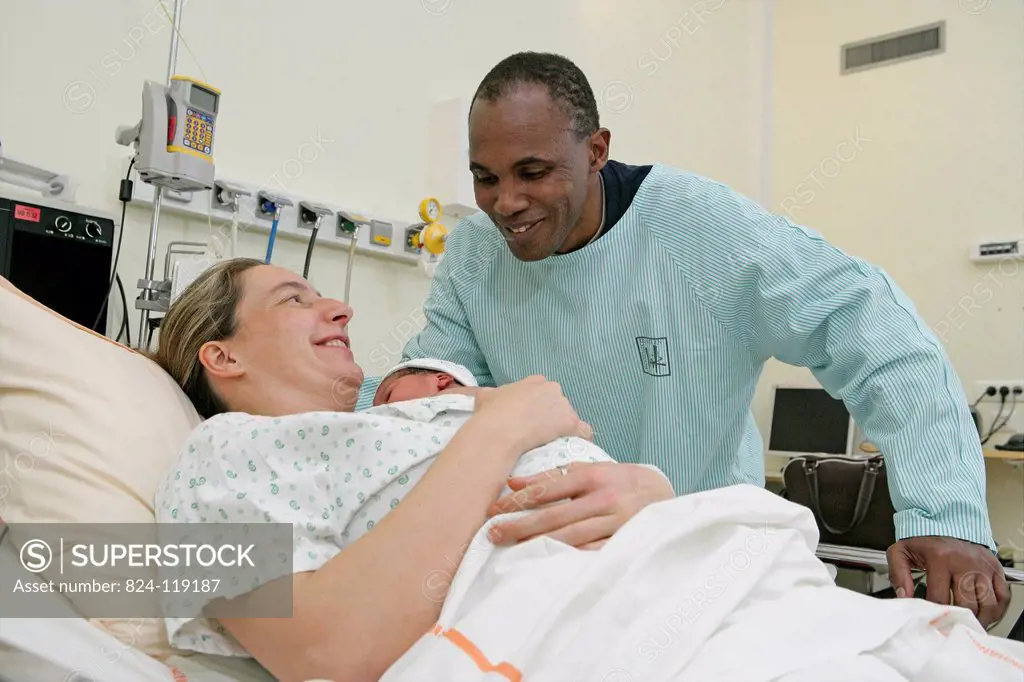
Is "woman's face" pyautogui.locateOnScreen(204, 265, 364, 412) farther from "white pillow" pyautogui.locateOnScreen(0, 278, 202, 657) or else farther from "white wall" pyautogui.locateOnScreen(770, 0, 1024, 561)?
"white wall" pyautogui.locateOnScreen(770, 0, 1024, 561)

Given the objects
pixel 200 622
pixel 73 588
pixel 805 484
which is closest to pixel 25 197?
pixel 73 588

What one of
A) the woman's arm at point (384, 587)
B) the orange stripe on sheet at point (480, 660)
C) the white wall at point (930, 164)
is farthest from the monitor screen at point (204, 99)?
the white wall at point (930, 164)

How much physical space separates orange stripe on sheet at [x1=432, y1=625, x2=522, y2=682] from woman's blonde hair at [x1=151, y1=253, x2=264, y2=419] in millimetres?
723

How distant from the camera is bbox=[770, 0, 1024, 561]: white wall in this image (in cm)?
431

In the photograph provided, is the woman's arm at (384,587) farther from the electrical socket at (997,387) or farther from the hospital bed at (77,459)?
the electrical socket at (997,387)

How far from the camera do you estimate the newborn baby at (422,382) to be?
1.46 m

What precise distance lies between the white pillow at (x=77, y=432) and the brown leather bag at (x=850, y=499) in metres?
2.65

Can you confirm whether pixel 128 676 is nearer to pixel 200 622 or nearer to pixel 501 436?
pixel 200 622

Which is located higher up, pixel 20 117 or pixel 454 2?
pixel 454 2

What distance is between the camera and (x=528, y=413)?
3.87 ft

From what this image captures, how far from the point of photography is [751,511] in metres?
1.01

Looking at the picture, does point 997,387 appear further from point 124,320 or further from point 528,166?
point 124,320

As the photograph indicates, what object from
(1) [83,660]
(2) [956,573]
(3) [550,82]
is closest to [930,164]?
(3) [550,82]

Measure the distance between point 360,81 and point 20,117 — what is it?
41.5 inches
